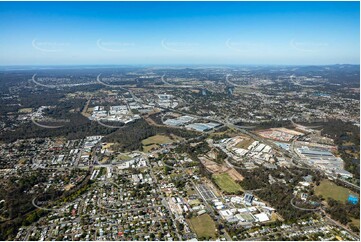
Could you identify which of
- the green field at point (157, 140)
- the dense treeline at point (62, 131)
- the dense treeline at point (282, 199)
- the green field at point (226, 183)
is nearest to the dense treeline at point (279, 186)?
the dense treeline at point (282, 199)

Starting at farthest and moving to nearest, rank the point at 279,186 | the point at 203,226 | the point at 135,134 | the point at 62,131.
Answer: the point at 62,131
the point at 135,134
the point at 279,186
the point at 203,226

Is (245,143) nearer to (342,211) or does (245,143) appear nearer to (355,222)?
(342,211)

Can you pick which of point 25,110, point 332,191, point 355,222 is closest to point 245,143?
point 332,191

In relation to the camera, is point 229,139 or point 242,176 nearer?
point 242,176

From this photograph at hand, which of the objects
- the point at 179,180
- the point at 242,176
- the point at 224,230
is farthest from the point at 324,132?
the point at 224,230

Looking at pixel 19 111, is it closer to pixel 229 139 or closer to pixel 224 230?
pixel 229 139

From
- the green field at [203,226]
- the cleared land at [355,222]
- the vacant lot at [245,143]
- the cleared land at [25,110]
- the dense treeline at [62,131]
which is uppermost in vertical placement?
the cleared land at [25,110]

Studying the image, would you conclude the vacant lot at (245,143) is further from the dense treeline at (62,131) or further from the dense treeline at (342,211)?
the dense treeline at (62,131)
